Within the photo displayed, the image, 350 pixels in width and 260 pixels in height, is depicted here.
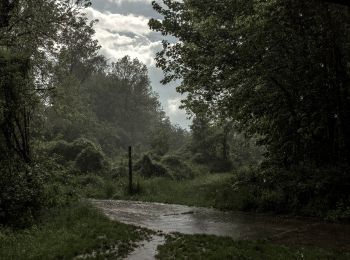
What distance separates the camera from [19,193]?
13422 millimetres

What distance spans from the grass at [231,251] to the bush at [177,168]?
18205mm

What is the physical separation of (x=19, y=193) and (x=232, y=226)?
22.5 feet

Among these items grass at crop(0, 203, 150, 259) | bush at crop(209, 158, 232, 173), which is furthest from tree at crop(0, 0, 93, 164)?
bush at crop(209, 158, 232, 173)

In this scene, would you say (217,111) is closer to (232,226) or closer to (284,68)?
(284,68)

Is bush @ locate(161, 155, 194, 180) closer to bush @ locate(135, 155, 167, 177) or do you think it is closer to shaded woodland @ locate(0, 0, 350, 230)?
bush @ locate(135, 155, 167, 177)

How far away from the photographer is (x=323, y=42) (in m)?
15.0

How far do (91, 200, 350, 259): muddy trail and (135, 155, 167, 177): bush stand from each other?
1096 cm

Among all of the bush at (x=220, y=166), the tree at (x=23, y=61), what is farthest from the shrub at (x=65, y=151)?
the tree at (x=23, y=61)

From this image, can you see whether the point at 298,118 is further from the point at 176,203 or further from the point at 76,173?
the point at 76,173

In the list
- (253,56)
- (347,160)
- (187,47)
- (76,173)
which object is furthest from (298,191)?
(76,173)

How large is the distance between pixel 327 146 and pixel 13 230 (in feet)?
36.8

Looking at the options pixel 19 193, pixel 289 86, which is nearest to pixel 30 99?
pixel 19 193

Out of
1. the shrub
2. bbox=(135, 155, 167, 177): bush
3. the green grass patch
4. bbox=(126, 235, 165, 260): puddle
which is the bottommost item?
bbox=(126, 235, 165, 260): puddle

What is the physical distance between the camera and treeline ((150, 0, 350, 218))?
47.7 feet
